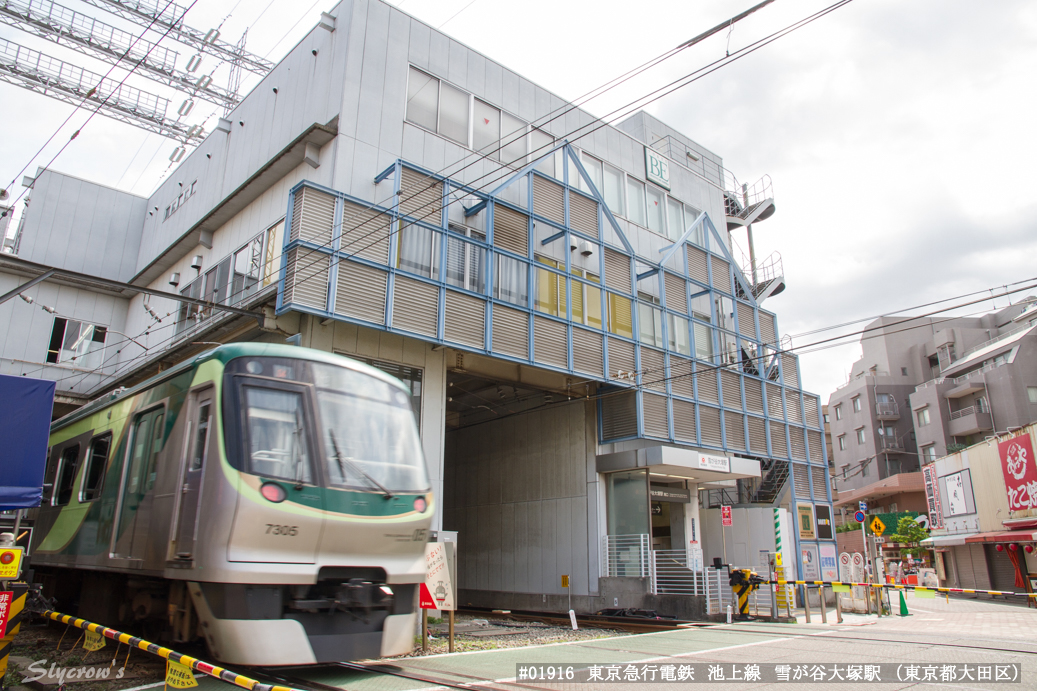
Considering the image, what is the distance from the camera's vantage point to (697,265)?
25.6m

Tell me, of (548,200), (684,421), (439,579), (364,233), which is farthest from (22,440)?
(684,421)

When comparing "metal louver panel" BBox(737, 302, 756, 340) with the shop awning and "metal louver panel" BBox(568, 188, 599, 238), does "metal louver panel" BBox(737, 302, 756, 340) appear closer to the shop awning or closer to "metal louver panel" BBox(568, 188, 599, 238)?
"metal louver panel" BBox(568, 188, 599, 238)

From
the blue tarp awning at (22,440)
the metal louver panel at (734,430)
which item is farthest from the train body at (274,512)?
the metal louver panel at (734,430)

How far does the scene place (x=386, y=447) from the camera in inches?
327

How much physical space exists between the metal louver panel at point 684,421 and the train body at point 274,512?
47.0 ft

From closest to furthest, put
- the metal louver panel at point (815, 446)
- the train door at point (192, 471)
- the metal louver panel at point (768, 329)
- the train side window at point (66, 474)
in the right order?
the train door at point (192, 471) → the train side window at point (66, 474) → the metal louver panel at point (815, 446) → the metal louver panel at point (768, 329)

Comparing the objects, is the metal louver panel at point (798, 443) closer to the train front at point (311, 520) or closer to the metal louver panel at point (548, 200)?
the metal louver panel at point (548, 200)

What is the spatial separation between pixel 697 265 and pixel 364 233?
14.1 metres

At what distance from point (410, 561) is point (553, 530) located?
1449 cm

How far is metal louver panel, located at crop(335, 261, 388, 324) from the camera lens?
14954 millimetres

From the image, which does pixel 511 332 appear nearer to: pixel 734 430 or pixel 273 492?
pixel 734 430

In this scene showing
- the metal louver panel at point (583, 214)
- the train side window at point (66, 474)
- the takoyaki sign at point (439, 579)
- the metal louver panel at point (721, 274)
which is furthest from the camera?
the metal louver panel at point (721, 274)

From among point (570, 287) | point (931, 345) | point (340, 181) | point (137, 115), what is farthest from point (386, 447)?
point (931, 345)

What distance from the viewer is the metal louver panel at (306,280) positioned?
46.9 ft
